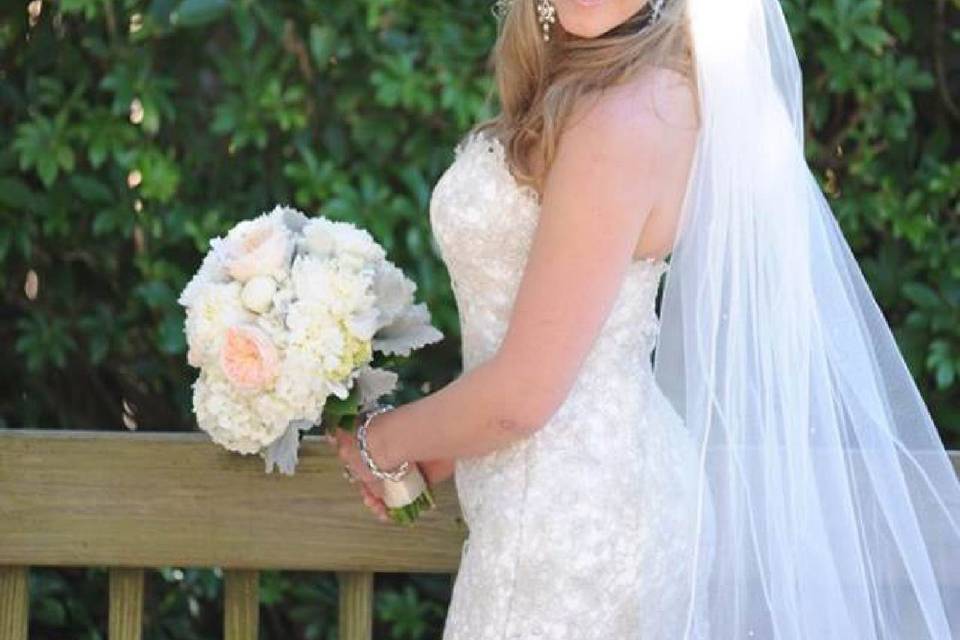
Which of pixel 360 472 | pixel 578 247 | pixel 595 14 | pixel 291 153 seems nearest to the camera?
pixel 578 247

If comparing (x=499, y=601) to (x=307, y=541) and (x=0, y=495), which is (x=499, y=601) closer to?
(x=307, y=541)

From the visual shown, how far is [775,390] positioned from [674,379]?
0.16 meters

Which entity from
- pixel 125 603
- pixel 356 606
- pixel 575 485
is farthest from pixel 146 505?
pixel 575 485

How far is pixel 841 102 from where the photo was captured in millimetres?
3801

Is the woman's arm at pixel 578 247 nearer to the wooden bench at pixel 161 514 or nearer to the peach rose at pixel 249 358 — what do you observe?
the peach rose at pixel 249 358

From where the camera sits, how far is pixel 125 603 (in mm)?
3068

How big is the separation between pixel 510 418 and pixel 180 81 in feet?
4.62

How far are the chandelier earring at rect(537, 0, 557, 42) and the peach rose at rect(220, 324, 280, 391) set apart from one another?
58 cm

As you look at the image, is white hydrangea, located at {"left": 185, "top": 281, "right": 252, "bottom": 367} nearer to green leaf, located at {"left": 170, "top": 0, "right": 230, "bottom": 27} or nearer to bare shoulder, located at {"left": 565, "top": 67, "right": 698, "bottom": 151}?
bare shoulder, located at {"left": 565, "top": 67, "right": 698, "bottom": 151}

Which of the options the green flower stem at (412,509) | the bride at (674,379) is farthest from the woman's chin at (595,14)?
the green flower stem at (412,509)

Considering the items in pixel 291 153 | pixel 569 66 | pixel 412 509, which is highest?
pixel 291 153

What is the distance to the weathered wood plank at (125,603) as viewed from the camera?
3047 mm

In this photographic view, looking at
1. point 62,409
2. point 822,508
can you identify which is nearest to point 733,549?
point 822,508

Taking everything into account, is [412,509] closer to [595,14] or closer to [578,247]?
[578,247]
